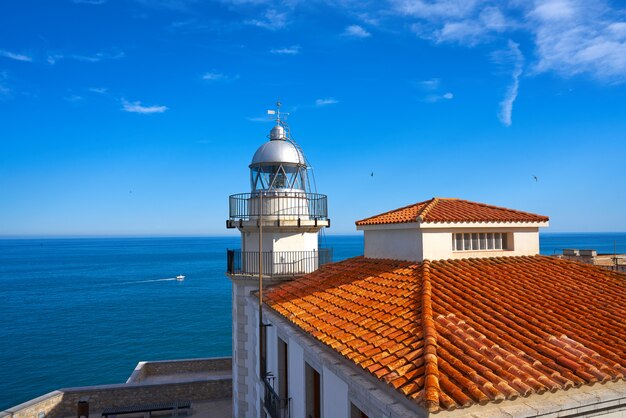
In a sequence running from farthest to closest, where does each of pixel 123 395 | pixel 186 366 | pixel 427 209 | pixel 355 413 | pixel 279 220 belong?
pixel 186 366 → pixel 123 395 → pixel 279 220 → pixel 427 209 → pixel 355 413

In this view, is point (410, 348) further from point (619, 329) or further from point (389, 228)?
point (389, 228)

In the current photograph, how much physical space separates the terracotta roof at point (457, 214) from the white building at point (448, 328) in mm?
43

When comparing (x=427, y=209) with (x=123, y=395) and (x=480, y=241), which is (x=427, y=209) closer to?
(x=480, y=241)

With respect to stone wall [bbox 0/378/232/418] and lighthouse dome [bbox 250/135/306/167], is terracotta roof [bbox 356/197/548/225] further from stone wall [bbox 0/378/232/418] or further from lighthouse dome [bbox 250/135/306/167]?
stone wall [bbox 0/378/232/418]

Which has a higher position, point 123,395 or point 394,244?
point 394,244

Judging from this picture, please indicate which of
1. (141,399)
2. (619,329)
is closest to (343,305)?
(619,329)

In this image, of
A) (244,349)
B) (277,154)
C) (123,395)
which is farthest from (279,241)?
(123,395)

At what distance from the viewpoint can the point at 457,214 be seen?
11.0 m

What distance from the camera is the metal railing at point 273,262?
16000 millimetres

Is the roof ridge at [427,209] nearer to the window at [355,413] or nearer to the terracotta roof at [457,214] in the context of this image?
the terracotta roof at [457,214]

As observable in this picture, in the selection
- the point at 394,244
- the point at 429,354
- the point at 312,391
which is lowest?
the point at 312,391

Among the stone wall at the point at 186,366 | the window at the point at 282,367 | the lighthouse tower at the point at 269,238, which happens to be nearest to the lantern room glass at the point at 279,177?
the lighthouse tower at the point at 269,238

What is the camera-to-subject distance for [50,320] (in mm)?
51656

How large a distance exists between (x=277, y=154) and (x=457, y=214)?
319 inches
